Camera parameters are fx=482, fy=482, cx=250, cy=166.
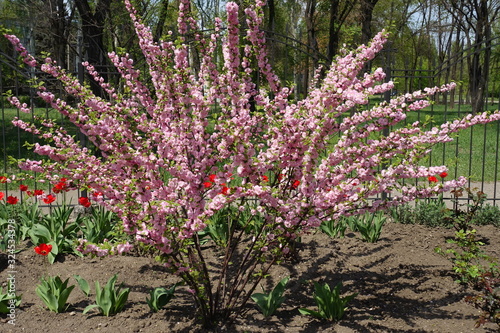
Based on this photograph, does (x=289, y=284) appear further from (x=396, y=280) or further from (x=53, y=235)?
(x=53, y=235)

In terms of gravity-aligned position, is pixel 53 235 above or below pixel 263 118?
below

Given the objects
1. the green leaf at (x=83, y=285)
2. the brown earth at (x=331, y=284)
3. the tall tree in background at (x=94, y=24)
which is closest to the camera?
the brown earth at (x=331, y=284)

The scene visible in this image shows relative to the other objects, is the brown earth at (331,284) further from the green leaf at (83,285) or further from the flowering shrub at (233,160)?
the flowering shrub at (233,160)

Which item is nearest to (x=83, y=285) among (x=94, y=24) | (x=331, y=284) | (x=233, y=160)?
(x=233, y=160)

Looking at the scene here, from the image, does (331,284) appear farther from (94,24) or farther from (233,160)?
(94,24)

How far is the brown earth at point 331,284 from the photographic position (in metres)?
3.38

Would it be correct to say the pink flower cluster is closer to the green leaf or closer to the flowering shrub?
the flowering shrub

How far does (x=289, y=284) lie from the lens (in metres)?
4.08

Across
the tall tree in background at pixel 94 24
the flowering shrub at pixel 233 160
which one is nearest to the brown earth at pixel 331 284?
the flowering shrub at pixel 233 160

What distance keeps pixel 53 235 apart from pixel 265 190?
2.85m

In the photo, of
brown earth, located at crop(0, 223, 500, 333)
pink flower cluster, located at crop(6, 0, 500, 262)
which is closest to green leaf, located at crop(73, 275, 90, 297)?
brown earth, located at crop(0, 223, 500, 333)

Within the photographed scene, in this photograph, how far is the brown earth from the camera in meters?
3.38

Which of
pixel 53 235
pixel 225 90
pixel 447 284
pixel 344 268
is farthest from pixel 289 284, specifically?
pixel 53 235

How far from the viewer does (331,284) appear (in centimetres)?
406
